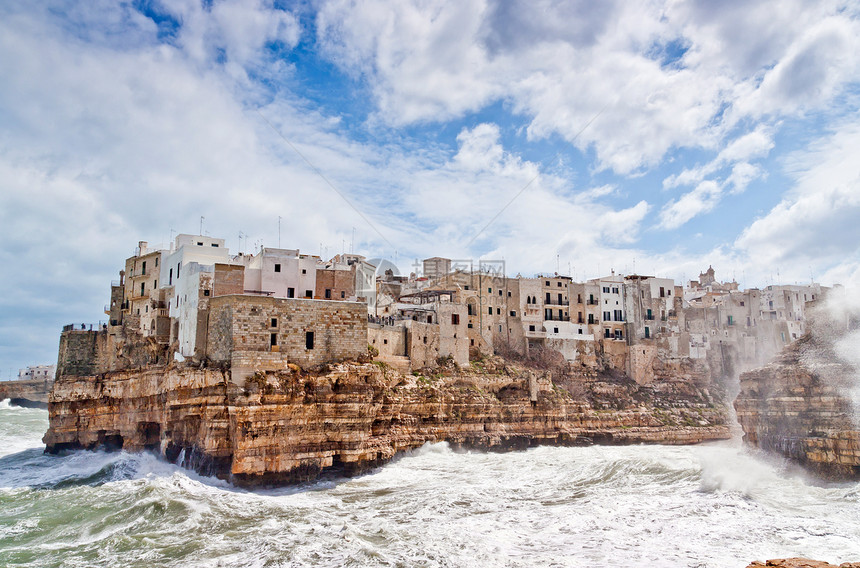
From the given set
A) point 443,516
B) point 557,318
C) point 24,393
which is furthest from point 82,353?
point 24,393

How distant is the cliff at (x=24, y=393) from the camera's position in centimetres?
8031

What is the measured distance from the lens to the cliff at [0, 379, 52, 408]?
80312 millimetres

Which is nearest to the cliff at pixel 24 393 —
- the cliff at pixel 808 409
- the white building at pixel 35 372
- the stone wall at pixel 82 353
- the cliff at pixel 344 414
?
the white building at pixel 35 372

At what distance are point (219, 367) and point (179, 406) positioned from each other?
3129 mm

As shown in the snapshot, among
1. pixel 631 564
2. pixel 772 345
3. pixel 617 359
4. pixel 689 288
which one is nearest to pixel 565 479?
pixel 631 564

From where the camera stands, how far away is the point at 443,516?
23562 mm

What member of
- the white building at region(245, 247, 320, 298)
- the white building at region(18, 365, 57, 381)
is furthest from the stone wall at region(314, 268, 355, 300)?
the white building at region(18, 365, 57, 381)

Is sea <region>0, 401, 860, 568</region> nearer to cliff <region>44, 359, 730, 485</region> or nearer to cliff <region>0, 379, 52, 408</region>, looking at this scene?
cliff <region>44, 359, 730, 485</region>

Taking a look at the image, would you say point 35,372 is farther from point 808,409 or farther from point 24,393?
point 808,409

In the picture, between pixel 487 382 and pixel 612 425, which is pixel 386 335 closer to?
pixel 487 382

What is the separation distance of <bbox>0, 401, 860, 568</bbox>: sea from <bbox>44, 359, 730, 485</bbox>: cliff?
1409mm

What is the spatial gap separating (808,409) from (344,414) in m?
21.1

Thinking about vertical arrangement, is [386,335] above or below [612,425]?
above

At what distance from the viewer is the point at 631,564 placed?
58.0 ft
